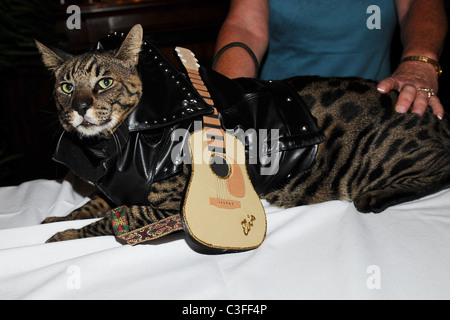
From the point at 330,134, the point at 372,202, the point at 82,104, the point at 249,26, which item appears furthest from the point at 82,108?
the point at 249,26

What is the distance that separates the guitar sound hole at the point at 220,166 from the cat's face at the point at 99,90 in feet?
0.88

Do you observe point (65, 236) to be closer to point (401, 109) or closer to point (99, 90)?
point (99, 90)

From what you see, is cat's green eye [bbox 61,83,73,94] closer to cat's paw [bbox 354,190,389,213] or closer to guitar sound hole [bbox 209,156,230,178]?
guitar sound hole [bbox 209,156,230,178]

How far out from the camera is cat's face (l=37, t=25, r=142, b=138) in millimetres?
901

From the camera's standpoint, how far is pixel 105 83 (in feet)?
3.10

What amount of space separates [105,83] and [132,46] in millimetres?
122

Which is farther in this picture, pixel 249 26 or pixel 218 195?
pixel 249 26

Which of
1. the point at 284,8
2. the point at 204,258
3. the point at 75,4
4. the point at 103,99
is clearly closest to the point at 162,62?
the point at 103,99

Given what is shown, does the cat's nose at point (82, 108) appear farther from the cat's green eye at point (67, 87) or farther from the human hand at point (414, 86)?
the human hand at point (414, 86)

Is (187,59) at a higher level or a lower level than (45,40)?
higher

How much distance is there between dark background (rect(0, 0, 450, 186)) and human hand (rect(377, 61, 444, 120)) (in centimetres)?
81

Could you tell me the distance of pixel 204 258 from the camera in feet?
2.55

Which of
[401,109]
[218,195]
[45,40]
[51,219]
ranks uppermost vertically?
[401,109]

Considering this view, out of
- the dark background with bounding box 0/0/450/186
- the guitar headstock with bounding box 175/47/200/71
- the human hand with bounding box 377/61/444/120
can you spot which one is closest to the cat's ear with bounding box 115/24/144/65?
the guitar headstock with bounding box 175/47/200/71
